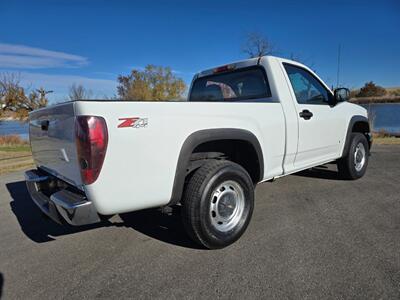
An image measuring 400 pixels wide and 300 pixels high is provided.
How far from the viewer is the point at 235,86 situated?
398 cm

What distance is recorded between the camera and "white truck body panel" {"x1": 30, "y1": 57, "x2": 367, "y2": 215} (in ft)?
6.72

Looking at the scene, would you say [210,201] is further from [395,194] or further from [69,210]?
[395,194]

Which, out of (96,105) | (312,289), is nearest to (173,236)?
(312,289)

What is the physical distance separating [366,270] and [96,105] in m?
2.59

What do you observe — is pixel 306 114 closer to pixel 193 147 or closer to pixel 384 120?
pixel 193 147

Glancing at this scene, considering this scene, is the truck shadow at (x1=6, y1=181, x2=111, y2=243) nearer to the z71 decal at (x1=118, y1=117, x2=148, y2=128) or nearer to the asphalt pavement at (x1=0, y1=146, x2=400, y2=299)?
the asphalt pavement at (x1=0, y1=146, x2=400, y2=299)

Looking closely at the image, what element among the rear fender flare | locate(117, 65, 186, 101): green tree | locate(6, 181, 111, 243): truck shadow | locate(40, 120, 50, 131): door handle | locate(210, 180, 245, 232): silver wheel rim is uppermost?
locate(117, 65, 186, 101): green tree

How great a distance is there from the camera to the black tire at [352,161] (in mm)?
4742

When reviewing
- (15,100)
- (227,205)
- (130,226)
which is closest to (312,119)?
(227,205)

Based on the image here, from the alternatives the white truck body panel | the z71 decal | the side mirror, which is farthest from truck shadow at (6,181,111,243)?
the side mirror

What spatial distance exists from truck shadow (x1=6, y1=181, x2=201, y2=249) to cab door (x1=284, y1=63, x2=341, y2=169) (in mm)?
1816

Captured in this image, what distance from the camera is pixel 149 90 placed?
35312mm

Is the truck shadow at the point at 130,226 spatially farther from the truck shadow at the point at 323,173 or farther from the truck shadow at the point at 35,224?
the truck shadow at the point at 323,173

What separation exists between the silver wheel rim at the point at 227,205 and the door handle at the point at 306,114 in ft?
4.60
